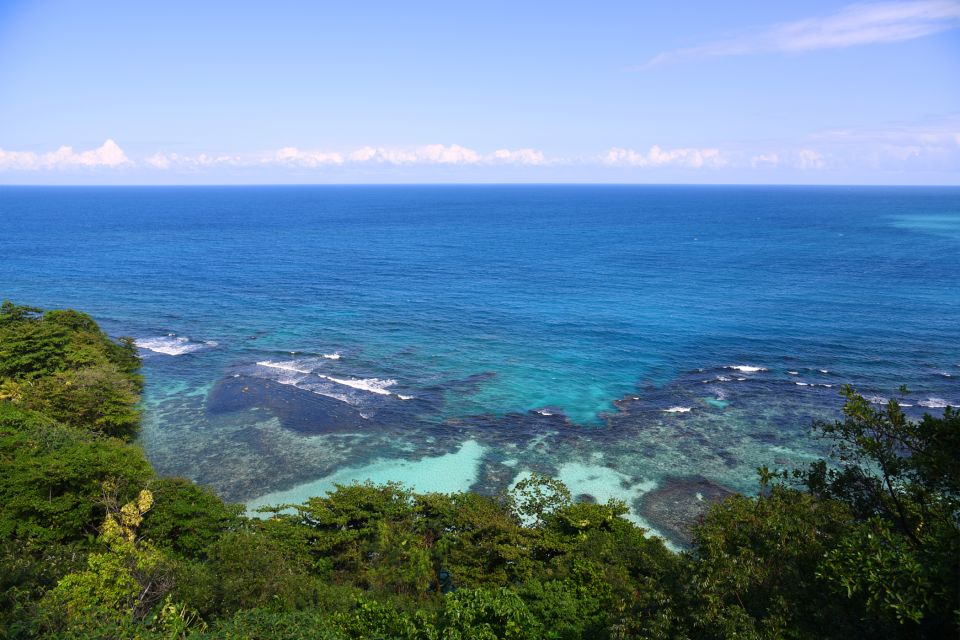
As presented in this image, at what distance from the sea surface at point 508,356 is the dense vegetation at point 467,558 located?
26.8ft

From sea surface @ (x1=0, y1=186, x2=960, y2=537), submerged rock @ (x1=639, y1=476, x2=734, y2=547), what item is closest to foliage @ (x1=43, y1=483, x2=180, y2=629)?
sea surface @ (x1=0, y1=186, x2=960, y2=537)

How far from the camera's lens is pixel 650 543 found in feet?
88.9

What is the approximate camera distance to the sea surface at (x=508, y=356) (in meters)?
42.5

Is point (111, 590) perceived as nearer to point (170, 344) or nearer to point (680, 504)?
point (680, 504)

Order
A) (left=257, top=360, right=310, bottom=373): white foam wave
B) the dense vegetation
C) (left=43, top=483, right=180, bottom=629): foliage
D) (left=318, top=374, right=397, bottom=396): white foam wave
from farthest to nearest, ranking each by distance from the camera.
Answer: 1. (left=257, top=360, right=310, bottom=373): white foam wave
2. (left=318, top=374, right=397, bottom=396): white foam wave
3. (left=43, top=483, right=180, bottom=629): foliage
4. the dense vegetation

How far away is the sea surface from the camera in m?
42.5

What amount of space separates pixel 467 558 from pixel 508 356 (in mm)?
36719

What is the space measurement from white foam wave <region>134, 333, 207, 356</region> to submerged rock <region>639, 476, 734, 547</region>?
174 ft

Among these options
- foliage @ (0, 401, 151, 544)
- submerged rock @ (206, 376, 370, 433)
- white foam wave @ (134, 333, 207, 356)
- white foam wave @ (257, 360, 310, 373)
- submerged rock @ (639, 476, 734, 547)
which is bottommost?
submerged rock @ (639, 476, 734, 547)

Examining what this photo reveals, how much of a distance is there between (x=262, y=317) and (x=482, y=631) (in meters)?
67.8

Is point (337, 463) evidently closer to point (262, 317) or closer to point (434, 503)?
point (434, 503)

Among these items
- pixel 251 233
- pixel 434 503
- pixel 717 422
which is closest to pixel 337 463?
pixel 434 503

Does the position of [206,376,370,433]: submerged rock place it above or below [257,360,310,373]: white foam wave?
below

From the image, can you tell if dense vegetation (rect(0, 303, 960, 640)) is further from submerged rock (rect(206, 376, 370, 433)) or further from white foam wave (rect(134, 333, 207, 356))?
white foam wave (rect(134, 333, 207, 356))
